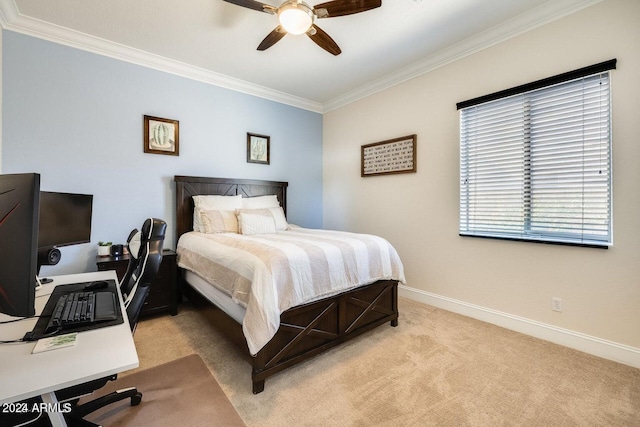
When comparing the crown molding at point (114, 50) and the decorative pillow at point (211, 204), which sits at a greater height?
the crown molding at point (114, 50)

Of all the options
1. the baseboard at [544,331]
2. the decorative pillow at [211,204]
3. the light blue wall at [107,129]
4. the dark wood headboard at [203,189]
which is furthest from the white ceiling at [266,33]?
the baseboard at [544,331]

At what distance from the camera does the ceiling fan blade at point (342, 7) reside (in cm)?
190

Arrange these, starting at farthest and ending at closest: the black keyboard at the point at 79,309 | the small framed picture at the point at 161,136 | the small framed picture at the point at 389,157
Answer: the small framed picture at the point at 389,157
the small framed picture at the point at 161,136
the black keyboard at the point at 79,309

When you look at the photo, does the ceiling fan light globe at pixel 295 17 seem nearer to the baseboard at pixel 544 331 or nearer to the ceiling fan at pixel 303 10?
the ceiling fan at pixel 303 10

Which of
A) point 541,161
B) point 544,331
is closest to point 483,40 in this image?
point 541,161

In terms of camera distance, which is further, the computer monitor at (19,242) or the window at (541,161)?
the window at (541,161)

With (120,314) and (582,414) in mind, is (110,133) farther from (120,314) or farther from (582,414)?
(582,414)

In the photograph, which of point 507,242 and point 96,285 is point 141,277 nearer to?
point 96,285

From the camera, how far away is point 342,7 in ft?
6.40

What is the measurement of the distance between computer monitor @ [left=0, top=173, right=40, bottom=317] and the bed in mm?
1086

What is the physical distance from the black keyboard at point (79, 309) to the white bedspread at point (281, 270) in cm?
72

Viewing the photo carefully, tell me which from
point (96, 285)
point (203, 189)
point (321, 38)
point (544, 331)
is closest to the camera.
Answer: point (96, 285)

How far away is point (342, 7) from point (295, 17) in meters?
0.34

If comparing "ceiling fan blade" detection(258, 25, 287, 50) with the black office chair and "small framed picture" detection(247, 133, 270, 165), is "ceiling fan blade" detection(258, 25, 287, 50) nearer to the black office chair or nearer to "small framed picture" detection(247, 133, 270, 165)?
"small framed picture" detection(247, 133, 270, 165)
